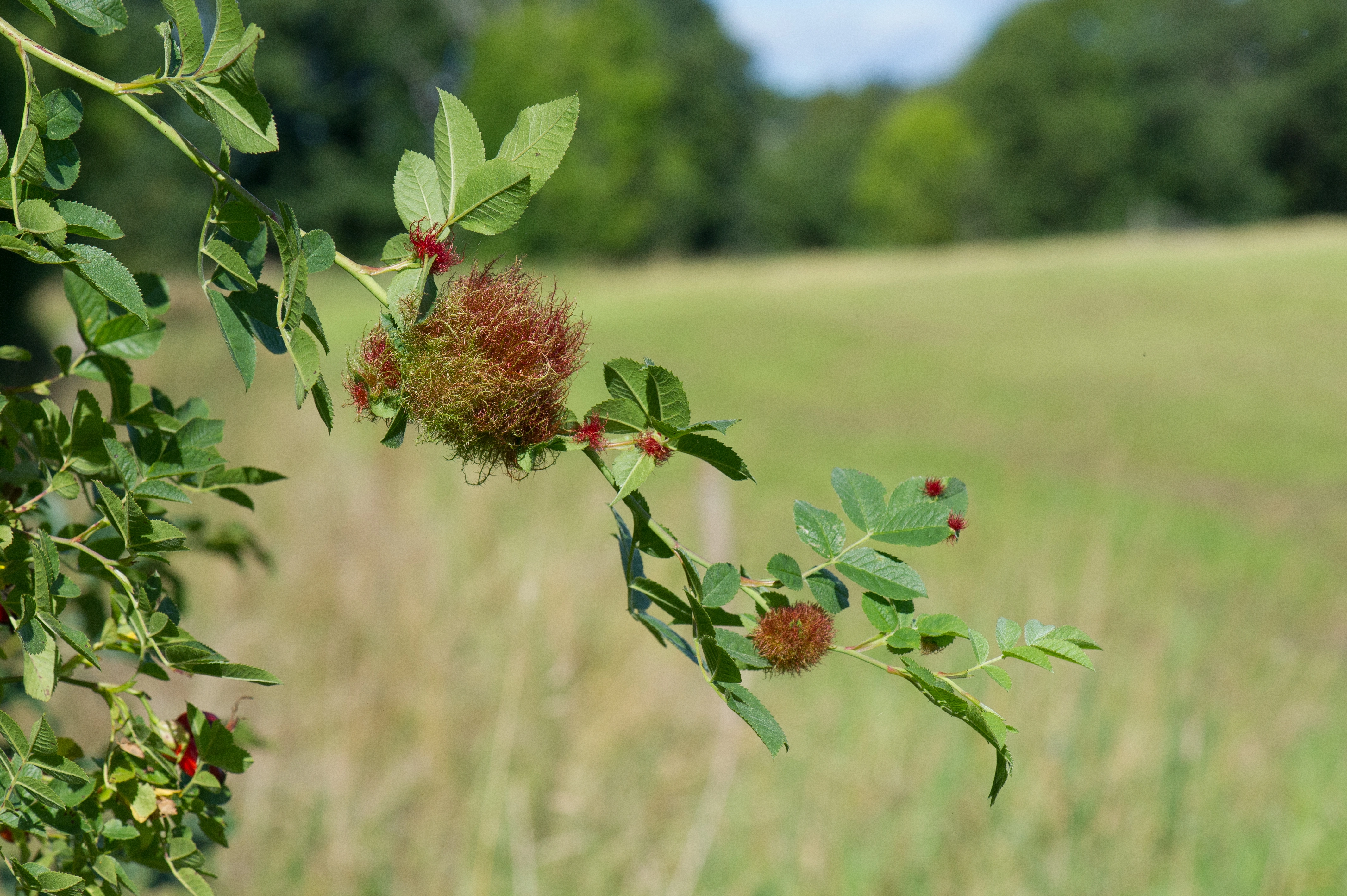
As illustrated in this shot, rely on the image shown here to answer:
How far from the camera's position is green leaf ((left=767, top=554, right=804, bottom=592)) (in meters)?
0.66

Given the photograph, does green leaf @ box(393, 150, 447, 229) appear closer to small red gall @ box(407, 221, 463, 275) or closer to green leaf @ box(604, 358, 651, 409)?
small red gall @ box(407, 221, 463, 275)

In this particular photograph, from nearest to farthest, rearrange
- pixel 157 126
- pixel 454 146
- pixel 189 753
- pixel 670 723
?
pixel 157 126, pixel 454 146, pixel 189 753, pixel 670 723

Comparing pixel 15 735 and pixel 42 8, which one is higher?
pixel 42 8

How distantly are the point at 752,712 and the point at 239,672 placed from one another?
30 centimetres

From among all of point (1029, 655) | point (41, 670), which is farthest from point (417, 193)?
point (1029, 655)

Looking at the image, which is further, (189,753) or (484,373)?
(189,753)

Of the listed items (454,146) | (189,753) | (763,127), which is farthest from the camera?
(763,127)

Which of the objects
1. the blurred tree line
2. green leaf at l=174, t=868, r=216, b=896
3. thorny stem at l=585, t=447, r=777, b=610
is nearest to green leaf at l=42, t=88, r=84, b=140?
thorny stem at l=585, t=447, r=777, b=610

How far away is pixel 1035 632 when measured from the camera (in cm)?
66

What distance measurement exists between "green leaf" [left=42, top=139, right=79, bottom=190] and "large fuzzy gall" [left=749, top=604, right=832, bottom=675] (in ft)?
1.54

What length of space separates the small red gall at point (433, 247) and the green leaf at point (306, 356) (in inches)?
3.0

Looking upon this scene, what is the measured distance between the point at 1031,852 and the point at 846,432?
12.1m

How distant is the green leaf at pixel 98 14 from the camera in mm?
573

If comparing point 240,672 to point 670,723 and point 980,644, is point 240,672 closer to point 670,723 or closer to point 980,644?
point 980,644
